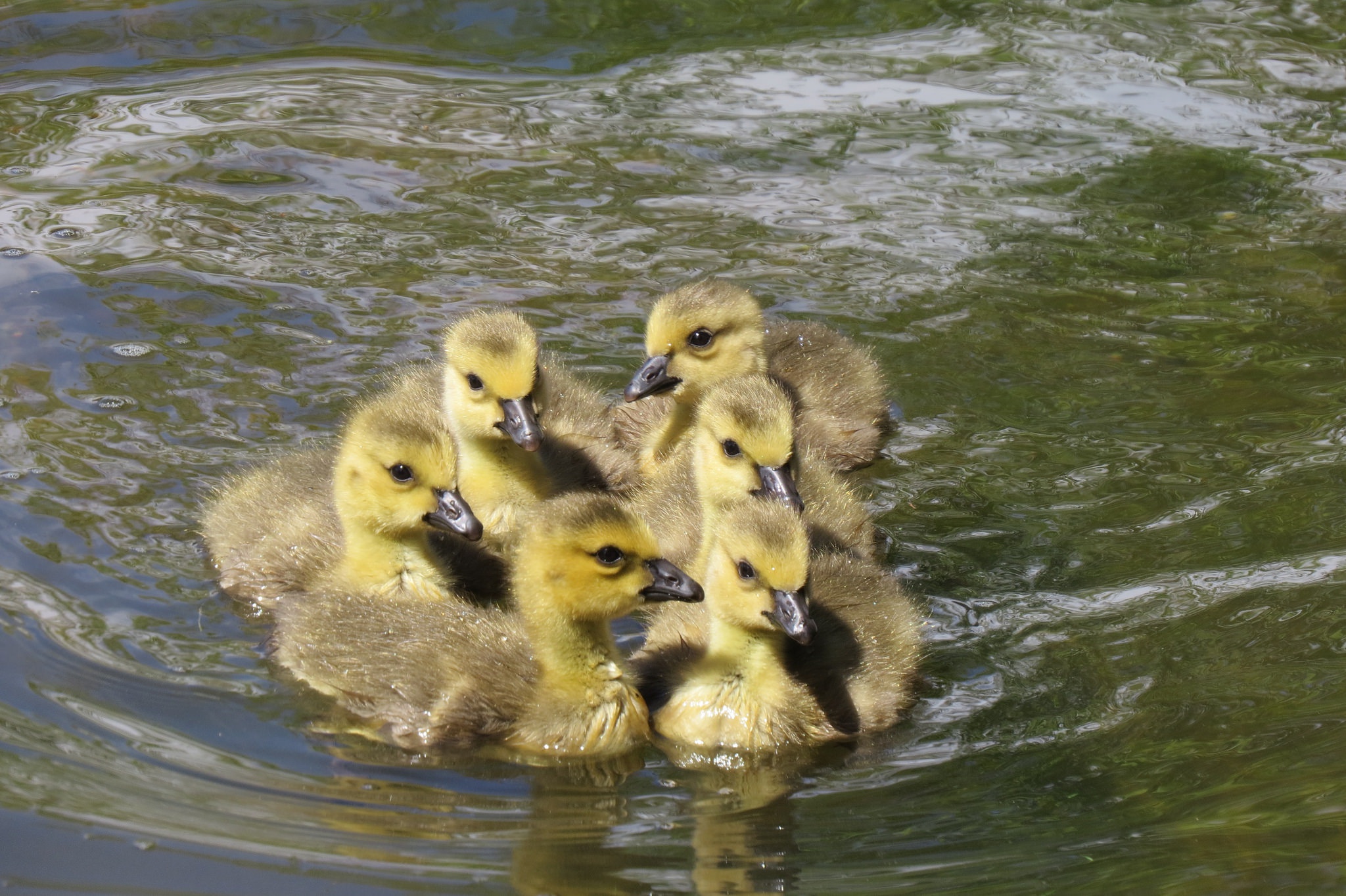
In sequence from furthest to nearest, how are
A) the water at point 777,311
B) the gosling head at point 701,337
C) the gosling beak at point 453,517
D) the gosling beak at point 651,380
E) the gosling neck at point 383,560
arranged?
the gosling head at point 701,337 < the gosling beak at point 651,380 < the gosling neck at point 383,560 < the gosling beak at point 453,517 < the water at point 777,311

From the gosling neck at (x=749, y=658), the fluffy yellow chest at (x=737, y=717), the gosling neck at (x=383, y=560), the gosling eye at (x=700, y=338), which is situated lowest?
the fluffy yellow chest at (x=737, y=717)

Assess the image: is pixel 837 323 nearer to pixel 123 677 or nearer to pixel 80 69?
pixel 123 677

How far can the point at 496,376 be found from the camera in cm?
591

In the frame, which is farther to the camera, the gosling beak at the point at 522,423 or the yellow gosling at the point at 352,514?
the gosling beak at the point at 522,423

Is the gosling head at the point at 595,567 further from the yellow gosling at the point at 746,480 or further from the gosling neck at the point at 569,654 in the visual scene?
the yellow gosling at the point at 746,480

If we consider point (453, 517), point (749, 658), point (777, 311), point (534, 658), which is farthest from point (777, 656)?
point (777, 311)

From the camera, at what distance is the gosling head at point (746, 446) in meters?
5.64

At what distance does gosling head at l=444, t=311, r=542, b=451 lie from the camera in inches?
232

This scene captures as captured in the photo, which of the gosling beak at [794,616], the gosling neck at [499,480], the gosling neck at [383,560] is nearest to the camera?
the gosling beak at [794,616]

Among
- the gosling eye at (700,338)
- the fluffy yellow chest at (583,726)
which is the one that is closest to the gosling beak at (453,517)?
the fluffy yellow chest at (583,726)

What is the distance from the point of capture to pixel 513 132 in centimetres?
956

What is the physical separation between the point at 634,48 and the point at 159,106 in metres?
2.96

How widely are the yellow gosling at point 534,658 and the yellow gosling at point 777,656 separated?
0.17 meters

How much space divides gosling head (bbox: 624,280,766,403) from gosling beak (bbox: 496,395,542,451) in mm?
820
